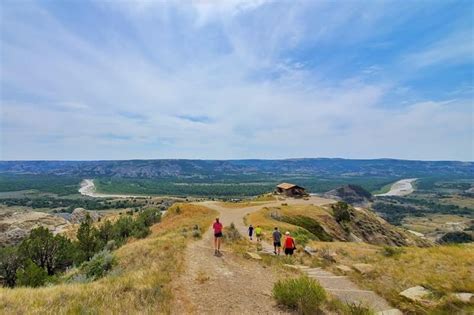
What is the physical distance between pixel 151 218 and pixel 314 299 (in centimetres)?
3830

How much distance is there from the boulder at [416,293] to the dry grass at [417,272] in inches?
9.0

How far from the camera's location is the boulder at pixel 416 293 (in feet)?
39.1

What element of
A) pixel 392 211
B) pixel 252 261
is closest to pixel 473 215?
pixel 392 211

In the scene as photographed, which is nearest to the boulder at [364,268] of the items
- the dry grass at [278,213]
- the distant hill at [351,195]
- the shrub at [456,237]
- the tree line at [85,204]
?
the dry grass at [278,213]

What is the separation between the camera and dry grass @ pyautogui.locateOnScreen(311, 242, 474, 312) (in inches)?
502

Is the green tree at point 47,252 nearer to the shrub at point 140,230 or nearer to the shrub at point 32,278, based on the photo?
the shrub at point 140,230

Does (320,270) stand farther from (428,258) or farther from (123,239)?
(123,239)

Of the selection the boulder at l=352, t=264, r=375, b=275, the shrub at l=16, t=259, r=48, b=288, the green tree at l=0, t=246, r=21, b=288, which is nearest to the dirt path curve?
the boulder at l=352, t=264, r=375, b=275

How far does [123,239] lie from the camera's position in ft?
121

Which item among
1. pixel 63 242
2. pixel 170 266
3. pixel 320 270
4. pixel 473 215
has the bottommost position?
pixel 473 215

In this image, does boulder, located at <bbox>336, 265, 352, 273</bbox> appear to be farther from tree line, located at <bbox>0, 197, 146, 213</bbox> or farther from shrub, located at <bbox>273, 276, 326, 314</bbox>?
tree line, located at <bbox>0, 197, 146, 213</bbox>

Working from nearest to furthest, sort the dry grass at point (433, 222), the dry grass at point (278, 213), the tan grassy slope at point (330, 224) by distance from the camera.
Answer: the dry grass at point (278, 213)
the tan grassy slope at point (330, 224)
the dry grass at point (433, 222)

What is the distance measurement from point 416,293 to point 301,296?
17.1 ft

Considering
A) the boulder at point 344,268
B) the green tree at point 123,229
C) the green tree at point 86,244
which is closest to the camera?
the boulder at point 344,268
